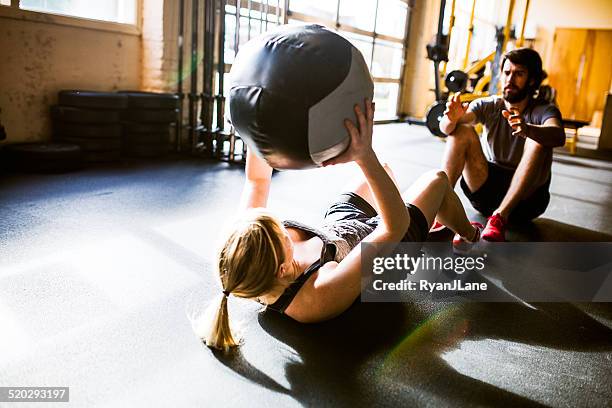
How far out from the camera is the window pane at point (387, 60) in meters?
8.63

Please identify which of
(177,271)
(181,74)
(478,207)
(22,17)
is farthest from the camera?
(181,74)

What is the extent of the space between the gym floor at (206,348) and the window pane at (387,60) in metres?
7.02

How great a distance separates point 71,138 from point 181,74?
3.85ft

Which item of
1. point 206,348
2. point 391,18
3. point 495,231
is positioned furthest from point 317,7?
point 206,348

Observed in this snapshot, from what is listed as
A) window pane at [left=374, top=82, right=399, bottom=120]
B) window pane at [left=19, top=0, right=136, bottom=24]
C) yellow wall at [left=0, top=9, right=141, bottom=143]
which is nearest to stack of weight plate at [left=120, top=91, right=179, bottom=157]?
yellow wall at [left=0, top=9, right=141, bottom=143]

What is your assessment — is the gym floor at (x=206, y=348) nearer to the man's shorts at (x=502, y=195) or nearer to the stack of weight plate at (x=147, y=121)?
the man's shorts at (x=502, y=195)

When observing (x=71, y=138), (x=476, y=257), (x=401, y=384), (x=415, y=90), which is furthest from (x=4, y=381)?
(x=415, y=90)

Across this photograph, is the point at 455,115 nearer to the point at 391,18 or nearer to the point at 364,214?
the point at 364,214

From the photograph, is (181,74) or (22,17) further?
(181,74)

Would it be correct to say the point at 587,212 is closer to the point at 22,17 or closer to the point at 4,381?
the point at 4,381

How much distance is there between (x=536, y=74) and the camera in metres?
2.45

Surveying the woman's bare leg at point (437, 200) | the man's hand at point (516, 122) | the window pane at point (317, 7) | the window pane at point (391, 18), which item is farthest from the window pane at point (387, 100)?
the woman's bare leg at point (437, 200)

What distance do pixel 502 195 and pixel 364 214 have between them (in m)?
1.21

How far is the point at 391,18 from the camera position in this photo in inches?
347
